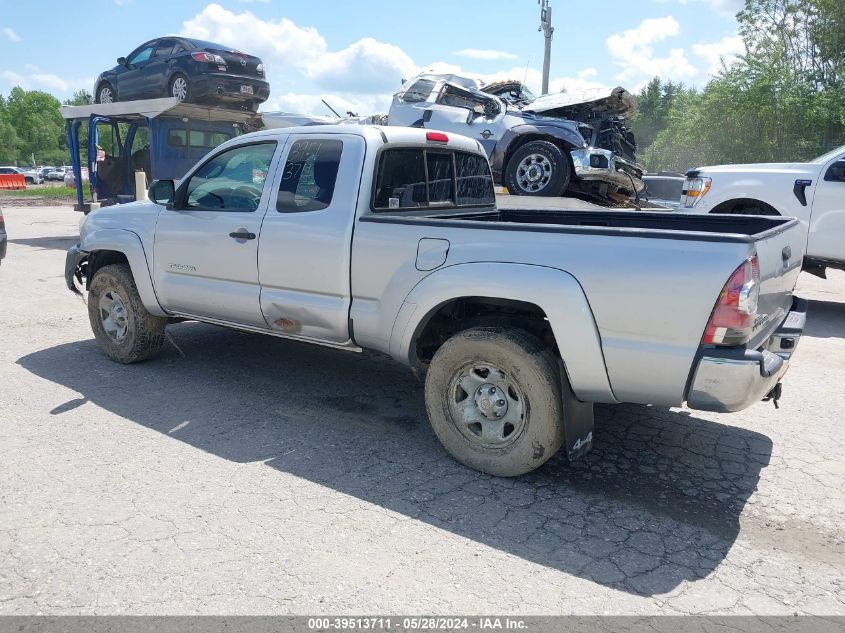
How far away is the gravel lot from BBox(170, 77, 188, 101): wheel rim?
919cm

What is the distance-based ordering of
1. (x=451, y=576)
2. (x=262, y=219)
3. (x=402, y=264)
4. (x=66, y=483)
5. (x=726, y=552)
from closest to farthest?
(x=451, y=576) → (x=726, y=552) → (x=66, y=483) → (x=402, y=264) → (x=262, y=219)

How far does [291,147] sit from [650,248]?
2.58 metres

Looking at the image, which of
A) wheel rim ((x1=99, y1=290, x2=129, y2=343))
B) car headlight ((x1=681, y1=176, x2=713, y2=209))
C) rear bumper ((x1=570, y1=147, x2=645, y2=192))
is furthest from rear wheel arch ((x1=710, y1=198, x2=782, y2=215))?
wheel rim ((x1=99, y1=290, x2=129, y2=343))

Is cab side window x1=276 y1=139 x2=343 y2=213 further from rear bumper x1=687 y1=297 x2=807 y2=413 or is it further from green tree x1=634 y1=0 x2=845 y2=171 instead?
green tree x1=634 y1=0 x2=845 y2=171

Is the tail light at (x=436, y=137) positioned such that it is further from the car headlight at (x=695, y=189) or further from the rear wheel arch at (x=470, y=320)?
the car headlight at (x=695, y=189)

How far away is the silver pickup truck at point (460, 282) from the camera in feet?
10.1

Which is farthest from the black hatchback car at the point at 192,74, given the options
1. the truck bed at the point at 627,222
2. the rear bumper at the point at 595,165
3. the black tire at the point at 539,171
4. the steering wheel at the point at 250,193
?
the truck bed at the point at 627,222

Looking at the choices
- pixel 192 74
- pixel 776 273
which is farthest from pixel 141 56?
pixel 776 273

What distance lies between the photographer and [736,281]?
9.63 feet

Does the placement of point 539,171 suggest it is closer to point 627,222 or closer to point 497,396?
point 627,222

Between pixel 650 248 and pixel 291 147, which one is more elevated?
pixel 291 147

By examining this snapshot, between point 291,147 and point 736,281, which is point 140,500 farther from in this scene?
point 736,281

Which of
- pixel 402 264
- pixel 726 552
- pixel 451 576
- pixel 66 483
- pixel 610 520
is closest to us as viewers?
pixel 451 576

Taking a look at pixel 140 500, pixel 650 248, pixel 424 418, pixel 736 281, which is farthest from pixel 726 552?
pixel 140 500
